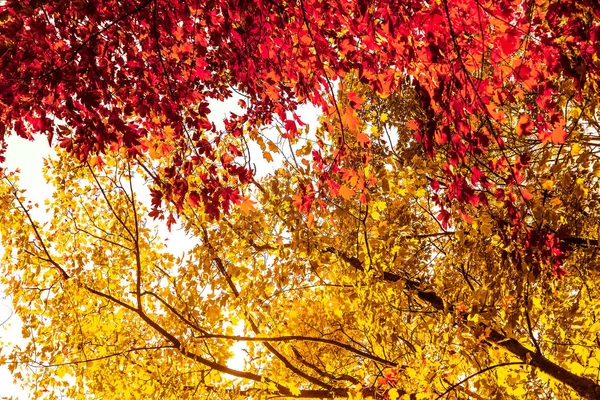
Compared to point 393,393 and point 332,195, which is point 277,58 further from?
point 393,393

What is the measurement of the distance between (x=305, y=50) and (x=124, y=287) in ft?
14.5

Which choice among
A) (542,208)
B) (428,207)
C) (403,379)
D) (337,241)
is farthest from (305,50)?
(428,207)

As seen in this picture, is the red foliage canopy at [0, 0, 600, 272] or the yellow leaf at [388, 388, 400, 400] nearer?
the red foliage canopy at [0, 0, 600, 272]

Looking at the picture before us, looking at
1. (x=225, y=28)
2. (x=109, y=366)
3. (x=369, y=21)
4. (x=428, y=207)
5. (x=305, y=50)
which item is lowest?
(x=109, y=366)

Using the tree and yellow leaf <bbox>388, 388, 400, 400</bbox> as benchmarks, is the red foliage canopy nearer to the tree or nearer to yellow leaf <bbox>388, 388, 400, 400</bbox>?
the tree

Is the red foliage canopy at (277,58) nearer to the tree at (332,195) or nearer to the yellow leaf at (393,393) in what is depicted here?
the tree at (332,195)

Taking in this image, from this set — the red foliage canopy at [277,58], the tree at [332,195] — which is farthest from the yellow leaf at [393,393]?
the red foliage canopy at [277,58]

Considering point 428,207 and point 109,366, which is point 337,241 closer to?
point 428,207

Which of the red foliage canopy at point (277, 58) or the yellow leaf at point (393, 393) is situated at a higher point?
the red foliage canopy at point (277, 58)

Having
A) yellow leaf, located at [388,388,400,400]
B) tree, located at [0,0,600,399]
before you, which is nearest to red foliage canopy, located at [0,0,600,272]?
tree, located at [0,0,600,399]

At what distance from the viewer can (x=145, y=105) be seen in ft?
11.0

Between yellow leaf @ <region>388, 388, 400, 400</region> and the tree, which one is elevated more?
the tree

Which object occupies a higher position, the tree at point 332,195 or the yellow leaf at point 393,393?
the tree at point 332,195

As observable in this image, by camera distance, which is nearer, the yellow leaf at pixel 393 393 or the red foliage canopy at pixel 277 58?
the red foliage canopy at pixel 277 58
